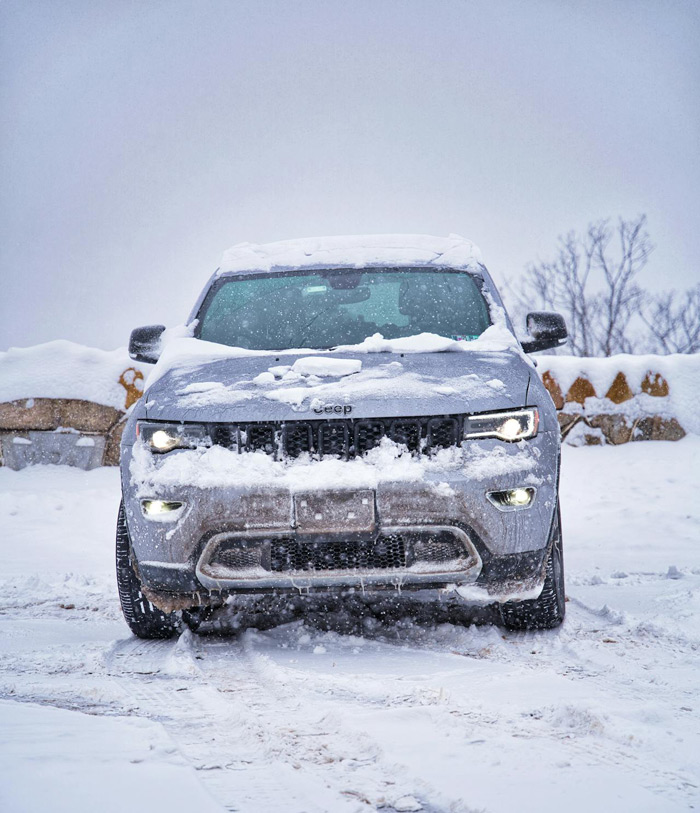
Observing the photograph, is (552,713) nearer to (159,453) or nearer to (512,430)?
(512,430)

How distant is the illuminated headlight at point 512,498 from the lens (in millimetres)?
3066

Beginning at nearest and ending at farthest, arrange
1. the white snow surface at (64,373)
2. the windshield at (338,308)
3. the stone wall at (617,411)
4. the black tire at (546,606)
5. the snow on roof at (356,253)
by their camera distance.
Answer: the black tire at (546,606) → the windshield at (338,308) → the snow on roof at (356,253) → the white snow surface at (64,373) → the stone wall at (617,411)

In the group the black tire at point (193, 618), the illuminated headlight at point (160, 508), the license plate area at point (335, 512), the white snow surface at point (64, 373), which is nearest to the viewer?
the license plate area at point (335, 512)

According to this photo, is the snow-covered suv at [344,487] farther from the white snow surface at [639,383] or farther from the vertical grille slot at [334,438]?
the white snow surface at [639,383]

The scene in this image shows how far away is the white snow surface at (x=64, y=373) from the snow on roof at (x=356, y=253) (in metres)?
4.26

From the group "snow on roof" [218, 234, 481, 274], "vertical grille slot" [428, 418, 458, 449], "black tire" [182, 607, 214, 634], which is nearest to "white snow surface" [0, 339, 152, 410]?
"snow on roof" [218, 234, 481, 274]

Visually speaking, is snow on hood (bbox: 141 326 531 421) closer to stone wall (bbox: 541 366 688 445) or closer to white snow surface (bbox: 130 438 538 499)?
white snow surface (bbox: 130 438 538 499)

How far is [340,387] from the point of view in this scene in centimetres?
325

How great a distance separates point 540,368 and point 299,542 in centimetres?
748

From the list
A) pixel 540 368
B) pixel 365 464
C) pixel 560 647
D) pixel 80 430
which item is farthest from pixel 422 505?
pixel 540 368

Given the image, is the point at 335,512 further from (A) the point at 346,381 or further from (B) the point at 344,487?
(A) the point at 346,381

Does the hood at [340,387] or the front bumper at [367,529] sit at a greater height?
the hood at [340,387]

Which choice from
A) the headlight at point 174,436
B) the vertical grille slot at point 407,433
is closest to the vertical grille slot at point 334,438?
the vertical grille slot at point 407,433

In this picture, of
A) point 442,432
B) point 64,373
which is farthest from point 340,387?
point 64,373
